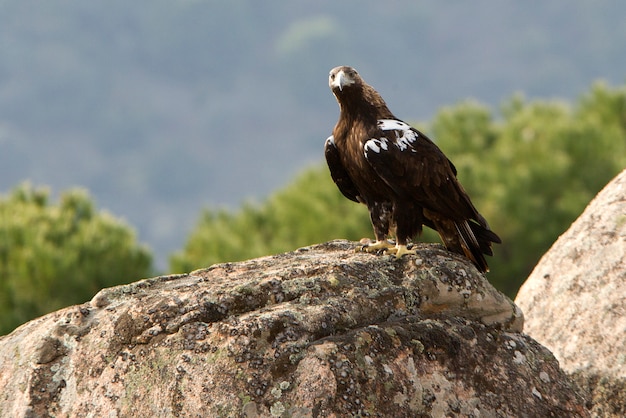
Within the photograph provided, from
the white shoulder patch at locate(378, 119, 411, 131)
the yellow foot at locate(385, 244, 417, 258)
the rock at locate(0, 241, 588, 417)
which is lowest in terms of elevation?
the rock at locate(0, 241, 588, 417)

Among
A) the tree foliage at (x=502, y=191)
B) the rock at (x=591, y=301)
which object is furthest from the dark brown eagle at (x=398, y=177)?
the tree foliage at (x=502, y=191)

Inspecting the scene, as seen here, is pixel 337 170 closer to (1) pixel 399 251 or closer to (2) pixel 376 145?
(2) pixel 376 145

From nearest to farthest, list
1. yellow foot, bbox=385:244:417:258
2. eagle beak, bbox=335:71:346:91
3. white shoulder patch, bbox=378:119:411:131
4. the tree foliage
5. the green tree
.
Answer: yellow foot, bbox=385:244:417:258, white shoulder patch, bbox=378:119:411:131, eagle beak, bbox=335:71:346:91, the green tree, the tree foliage

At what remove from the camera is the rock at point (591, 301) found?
5773mm

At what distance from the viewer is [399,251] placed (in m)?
5.38

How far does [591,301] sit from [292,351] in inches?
110

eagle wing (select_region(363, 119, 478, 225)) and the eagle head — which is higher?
the eagle head

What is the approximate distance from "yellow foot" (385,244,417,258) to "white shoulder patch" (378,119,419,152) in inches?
25.6

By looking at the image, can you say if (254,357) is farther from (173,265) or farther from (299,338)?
(173,265)

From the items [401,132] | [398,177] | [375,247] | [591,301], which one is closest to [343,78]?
[401,132]

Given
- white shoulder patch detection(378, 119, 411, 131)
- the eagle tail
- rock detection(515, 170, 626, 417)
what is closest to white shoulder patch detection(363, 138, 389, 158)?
white shoulder patch detection(378, 119, 411, 131)

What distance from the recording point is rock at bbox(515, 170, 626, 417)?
18.9ft

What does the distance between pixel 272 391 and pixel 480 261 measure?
6.91ft

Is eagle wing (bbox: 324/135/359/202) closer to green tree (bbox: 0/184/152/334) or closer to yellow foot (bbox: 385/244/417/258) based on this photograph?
yellow foot (bbox: 385/244/417/258)
